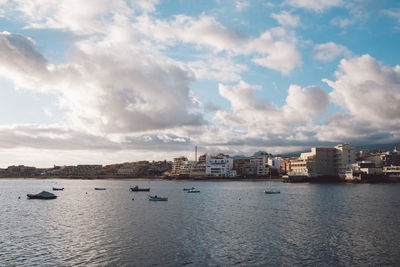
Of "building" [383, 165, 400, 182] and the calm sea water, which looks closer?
the calm sea water

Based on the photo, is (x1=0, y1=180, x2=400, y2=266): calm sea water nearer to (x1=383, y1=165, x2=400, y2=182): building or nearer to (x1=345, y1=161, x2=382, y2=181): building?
(x1=345, y1=161, x2=382, y2=181): building

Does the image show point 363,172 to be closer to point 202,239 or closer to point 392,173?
point 392,173

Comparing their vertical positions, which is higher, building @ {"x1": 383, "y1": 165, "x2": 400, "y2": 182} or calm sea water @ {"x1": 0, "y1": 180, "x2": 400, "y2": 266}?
building @ {"x1": 383, "y1": 165, "x2": 400, "y2": 182}

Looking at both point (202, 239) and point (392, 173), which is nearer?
point (202, 239)

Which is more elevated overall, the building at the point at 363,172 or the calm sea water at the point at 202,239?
the building at the point at 363,172

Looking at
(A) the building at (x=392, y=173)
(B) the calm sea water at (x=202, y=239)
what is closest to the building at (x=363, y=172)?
(A) the building at (x=392, y=173)

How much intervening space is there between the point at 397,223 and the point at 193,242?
101 feet

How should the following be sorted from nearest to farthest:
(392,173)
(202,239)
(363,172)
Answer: (202,239)
(363,172)
(392,173)

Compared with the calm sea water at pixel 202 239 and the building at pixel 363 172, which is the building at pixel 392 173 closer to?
the building at pixel 363 172

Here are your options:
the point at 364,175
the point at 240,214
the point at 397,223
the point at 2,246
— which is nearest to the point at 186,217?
the point at 240,214

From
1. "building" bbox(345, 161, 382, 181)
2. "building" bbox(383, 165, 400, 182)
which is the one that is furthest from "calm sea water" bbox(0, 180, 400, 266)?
"building" bbox(383, 165, 400, 182)

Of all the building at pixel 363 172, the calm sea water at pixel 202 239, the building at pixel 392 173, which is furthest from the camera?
the building at pixel 363 172

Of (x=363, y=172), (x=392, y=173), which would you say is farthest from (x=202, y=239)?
(x=392, y=173)

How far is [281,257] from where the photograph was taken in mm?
30797
